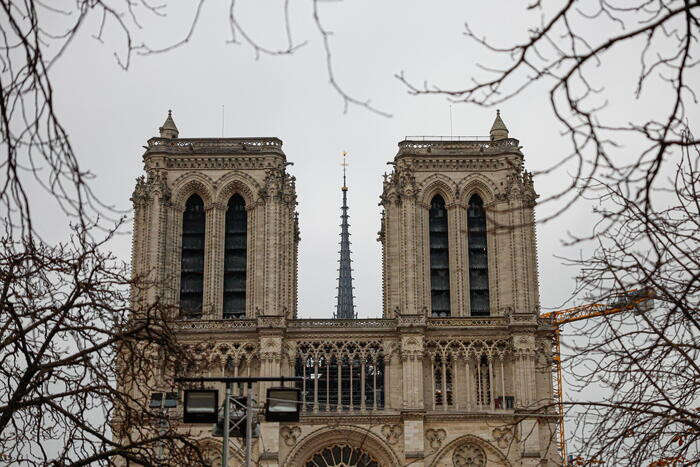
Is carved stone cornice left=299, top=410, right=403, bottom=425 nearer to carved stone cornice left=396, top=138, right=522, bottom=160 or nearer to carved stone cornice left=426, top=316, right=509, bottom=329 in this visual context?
carved stone cornice left=426, top=316, right=509, bottom=329

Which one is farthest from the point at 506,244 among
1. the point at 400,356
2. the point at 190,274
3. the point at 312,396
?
the point at 190,274

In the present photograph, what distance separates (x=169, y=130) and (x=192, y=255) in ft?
20.6

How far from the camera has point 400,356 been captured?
44312 millimetres

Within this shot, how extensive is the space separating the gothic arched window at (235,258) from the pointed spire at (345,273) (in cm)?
3131

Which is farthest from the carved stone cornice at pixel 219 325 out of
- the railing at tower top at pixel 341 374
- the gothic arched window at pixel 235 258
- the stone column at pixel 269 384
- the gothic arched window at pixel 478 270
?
the gothic arched window at pixel 478 270

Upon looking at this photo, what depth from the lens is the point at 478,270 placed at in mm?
45906

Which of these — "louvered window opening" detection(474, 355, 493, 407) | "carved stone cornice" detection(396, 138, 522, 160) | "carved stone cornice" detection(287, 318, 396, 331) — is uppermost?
"carved stone cornice" detection(396, 138, 522, 160)

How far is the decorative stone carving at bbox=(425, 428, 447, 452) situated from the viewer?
42.8m

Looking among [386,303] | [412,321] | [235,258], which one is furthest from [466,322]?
[235,258]

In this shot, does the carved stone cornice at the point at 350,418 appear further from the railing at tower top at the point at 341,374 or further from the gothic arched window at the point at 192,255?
the gothic arched window at the point at 192,255

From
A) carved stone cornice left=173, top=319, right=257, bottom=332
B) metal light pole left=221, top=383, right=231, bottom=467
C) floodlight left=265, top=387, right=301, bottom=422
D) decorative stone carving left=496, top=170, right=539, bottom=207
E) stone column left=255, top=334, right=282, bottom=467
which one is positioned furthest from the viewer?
decorative stone carving left=496, top=170, right=539, bottom=207

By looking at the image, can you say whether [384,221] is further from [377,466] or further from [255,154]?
[377,466]

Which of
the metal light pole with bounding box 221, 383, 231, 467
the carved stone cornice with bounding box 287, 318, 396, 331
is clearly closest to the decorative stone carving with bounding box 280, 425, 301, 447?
the carved stone cornice with bounding box 287, 318, 396, 331

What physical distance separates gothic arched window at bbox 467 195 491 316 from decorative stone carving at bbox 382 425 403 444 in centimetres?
609
